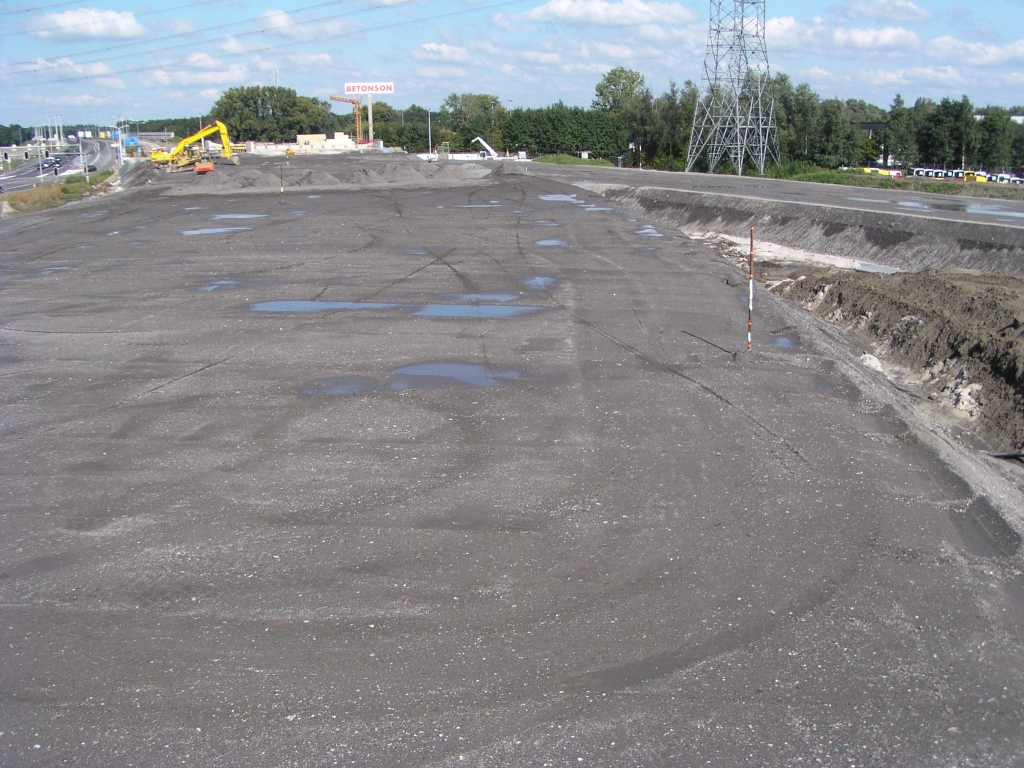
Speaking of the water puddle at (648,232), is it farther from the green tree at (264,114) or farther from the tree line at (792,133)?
the green tree at (264,114)

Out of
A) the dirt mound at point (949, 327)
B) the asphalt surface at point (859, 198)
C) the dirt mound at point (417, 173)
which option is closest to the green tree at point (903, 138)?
the asphalt surface at point (859, 198)

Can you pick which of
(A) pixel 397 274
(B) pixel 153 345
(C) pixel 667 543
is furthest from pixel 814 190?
(C) pixel 667 543

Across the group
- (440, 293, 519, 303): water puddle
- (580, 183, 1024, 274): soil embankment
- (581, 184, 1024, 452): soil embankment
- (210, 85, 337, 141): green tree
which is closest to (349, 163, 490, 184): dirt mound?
(580, 183, 1024, 274): soil embankment

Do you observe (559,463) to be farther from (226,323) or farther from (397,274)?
(397,274)

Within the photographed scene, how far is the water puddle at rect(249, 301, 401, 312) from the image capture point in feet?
53.7

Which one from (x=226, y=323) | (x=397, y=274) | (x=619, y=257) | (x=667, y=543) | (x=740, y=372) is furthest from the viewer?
(x=619, y=257)

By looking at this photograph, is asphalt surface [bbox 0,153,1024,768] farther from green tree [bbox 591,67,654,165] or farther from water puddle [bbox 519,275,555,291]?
green tree [bbox 591,67,654,165]

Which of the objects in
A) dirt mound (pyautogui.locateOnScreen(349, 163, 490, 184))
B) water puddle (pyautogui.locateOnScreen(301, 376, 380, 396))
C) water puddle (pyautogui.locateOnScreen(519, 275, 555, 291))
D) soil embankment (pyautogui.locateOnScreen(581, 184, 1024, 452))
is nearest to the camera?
water puddle (pyautogui.locateOnScreen(301, 376, 380, 396))

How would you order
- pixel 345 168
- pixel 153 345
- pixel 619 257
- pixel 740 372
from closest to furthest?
1. pixel 740 372
2. pixel 153 345
3. pixel 619 257
4. pixel 345 168

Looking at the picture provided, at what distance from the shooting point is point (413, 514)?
7594 mm

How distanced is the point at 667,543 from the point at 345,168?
58.7 m

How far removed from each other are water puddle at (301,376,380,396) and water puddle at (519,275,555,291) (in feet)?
25.1

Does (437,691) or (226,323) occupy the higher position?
(226,323)

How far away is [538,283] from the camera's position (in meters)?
19.3
